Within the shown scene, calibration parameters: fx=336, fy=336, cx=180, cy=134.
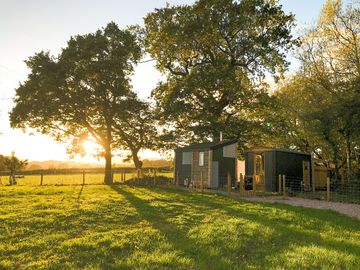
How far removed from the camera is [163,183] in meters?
30.4

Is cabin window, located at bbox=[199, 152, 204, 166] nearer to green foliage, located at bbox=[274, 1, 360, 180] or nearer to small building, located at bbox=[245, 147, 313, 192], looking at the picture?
small building, located at bbox=[245, 147, 313, 192]

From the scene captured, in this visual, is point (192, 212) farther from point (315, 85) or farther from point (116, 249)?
point (315, 85)

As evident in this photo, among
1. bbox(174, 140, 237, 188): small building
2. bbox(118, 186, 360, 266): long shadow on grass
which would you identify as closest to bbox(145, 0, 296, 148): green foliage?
bbox(174, 140, 237, 188): small building

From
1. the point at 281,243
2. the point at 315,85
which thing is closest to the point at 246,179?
the point at 315,85

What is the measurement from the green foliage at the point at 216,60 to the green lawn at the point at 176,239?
57.4 ft

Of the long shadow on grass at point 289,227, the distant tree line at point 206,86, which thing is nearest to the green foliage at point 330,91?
the distant tree line at point 206,86

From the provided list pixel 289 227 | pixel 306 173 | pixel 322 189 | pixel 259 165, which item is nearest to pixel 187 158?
pixel 259 165

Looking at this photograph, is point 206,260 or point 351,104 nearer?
point 206,260

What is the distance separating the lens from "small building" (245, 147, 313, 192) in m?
24.1

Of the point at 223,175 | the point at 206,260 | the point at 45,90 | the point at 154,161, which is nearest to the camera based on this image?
the point at 206,260

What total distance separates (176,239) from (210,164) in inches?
673

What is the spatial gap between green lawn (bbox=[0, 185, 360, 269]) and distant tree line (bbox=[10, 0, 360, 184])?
16.9 meters

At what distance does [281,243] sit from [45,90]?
29.4 meters

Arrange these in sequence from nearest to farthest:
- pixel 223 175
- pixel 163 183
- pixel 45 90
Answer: pixel 223 175 < pixel 163 183 < pixel 45 90
